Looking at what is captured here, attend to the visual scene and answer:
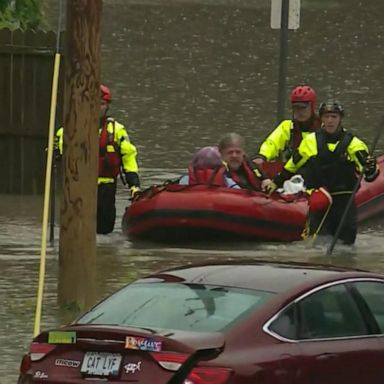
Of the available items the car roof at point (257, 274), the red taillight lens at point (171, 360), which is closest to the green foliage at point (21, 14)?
the car roof at point (257, 274)

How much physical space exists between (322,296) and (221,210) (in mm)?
8565

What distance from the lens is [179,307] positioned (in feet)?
28.6

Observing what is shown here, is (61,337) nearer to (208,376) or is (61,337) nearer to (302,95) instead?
(208,376)

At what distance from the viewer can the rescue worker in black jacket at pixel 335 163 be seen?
17.5 meters

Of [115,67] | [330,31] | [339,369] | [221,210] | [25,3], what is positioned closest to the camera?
[339,369]

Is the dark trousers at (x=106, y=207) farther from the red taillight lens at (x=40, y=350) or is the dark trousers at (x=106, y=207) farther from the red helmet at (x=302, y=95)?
the red taillight lens at (x=40, y=350)

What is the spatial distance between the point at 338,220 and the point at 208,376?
1005 cm

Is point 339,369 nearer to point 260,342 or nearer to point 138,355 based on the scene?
point 260,342

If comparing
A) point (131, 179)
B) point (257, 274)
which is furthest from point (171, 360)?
point (131, 179)

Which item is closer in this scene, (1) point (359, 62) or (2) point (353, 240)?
(2) point (353, 240)

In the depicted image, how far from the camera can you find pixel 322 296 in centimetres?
888

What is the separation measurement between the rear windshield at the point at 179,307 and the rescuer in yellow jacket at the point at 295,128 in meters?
9.33

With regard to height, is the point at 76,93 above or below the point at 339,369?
above

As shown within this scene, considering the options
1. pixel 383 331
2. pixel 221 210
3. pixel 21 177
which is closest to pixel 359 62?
pixel 21 177
